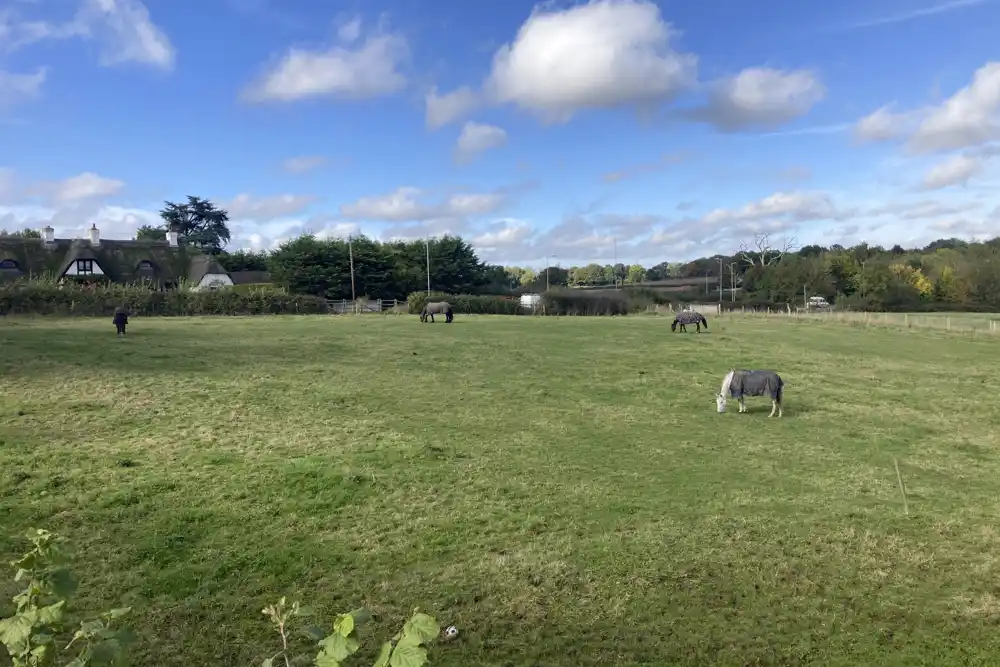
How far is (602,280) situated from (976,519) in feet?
537

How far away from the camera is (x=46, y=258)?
65.9 meters

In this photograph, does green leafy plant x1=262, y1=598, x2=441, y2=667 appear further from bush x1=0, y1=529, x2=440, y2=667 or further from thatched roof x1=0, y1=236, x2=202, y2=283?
thatched roof x1=0, y1=236, x2=202, y2=283

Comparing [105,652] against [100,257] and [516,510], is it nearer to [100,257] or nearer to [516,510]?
[516,510]

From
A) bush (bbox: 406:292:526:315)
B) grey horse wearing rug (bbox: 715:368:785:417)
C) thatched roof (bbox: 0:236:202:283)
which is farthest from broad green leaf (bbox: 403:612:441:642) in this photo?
thatched roof (bbox: 0:236:202:283)

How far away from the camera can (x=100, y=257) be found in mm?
67188

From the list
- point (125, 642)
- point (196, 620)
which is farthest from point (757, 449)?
point (125, 642)

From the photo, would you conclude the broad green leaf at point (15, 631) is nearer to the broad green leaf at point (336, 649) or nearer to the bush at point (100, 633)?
the bush at point (100, 633)

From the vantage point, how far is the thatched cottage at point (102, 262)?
211 feet

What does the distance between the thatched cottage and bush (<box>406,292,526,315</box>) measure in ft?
68.8

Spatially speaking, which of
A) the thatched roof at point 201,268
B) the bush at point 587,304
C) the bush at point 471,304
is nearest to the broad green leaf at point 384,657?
the bush at point 471,304

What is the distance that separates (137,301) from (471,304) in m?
29.6

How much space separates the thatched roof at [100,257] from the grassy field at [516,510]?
54.2m

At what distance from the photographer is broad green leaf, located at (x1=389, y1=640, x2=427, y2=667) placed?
253 centimetres

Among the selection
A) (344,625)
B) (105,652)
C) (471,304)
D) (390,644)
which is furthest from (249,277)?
(390,644)
